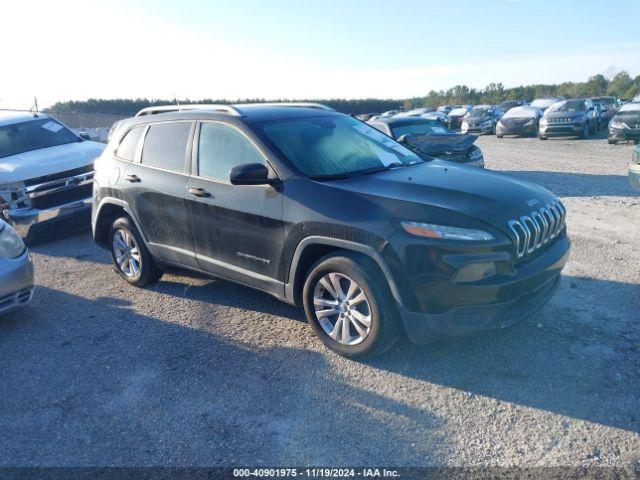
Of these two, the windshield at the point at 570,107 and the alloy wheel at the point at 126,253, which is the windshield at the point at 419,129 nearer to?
the alloy wheel at the point at 126,253

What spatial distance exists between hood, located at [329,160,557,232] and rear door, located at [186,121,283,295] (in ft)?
2.11

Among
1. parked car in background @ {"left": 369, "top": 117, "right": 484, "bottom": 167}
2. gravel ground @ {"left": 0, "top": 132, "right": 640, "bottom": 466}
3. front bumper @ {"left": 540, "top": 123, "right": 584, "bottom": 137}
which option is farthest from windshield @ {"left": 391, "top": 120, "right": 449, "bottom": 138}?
front bumper @ {"left": 540, "top": 123, "right": 584, "bottom": 137}

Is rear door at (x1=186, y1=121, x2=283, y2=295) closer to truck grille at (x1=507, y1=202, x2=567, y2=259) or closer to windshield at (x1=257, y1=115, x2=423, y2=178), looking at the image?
windshield at (x1=257, y1=115, x2=423, y2=178)

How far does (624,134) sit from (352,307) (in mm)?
17034

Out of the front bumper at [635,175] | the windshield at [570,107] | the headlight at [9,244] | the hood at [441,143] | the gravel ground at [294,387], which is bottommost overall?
the gravel ground at [294,387]

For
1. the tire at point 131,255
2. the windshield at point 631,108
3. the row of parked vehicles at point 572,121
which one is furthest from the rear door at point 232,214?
the windshield at point 631,108

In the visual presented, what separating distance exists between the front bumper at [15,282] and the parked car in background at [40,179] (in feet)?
9.88

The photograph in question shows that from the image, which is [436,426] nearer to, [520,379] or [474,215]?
[520,379]

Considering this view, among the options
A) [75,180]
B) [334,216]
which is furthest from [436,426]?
[75,180]

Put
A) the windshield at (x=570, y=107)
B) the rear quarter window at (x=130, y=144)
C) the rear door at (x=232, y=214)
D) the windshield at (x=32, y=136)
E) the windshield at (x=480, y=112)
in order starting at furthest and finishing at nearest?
the windshield at (x=480, y=112) → the windshield at (x=570, y=107) → the windshield at (x=32, y=136) → the rear quarter window at (x=130, y=144) → the rear door at (x=232, y=214)

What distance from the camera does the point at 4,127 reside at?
9.20 metres

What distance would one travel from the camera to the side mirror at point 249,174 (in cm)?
421

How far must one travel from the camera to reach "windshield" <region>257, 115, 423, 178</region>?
452 centimetres

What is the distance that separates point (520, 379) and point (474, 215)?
45.0 inches
